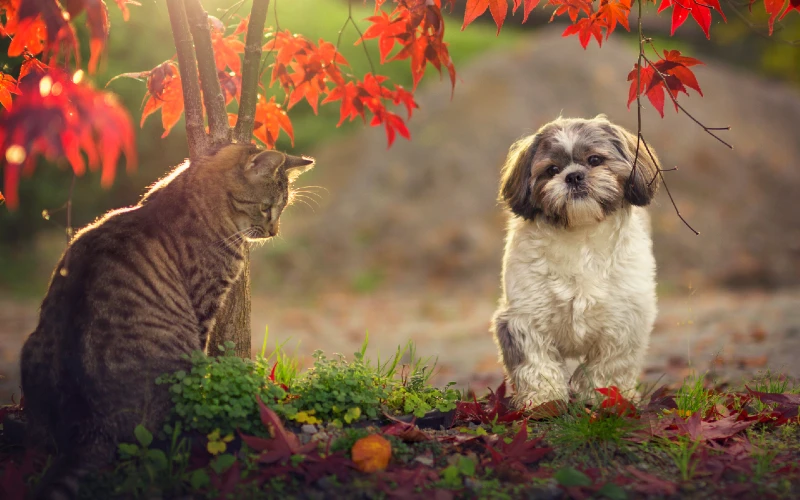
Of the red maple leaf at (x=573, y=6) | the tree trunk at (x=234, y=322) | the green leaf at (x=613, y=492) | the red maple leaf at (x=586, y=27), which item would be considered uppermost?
the red maple leaf at (x=573, y=6)

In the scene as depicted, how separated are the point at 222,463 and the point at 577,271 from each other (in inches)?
86.4

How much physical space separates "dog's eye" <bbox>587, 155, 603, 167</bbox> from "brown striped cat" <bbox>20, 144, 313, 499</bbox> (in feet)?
5.25

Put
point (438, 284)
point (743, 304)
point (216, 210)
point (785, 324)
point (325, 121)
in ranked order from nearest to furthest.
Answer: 1. point (216, 210)
2. point (785, 324)
3. point (743, 304)
4. point (438, 284)
5. point (325, 121)

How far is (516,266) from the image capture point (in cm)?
437

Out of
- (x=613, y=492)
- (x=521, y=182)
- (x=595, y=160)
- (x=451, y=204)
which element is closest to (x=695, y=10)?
(x=595, y=160)

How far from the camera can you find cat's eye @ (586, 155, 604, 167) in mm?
4207

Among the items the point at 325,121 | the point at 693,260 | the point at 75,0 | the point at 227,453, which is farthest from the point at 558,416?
the point at 325,121

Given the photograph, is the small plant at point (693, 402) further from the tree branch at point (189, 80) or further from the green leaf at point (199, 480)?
the tree branch at point (189, 80)

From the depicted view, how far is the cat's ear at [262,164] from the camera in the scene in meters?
3.66

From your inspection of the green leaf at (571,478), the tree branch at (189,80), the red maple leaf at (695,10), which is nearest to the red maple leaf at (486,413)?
the green leaf at (571,478)

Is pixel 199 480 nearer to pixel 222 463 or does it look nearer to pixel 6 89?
pixel 222 463

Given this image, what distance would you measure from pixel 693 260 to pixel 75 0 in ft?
36.0

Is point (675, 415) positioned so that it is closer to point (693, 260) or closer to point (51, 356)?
point (51, 356)

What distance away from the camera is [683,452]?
3.27 m
